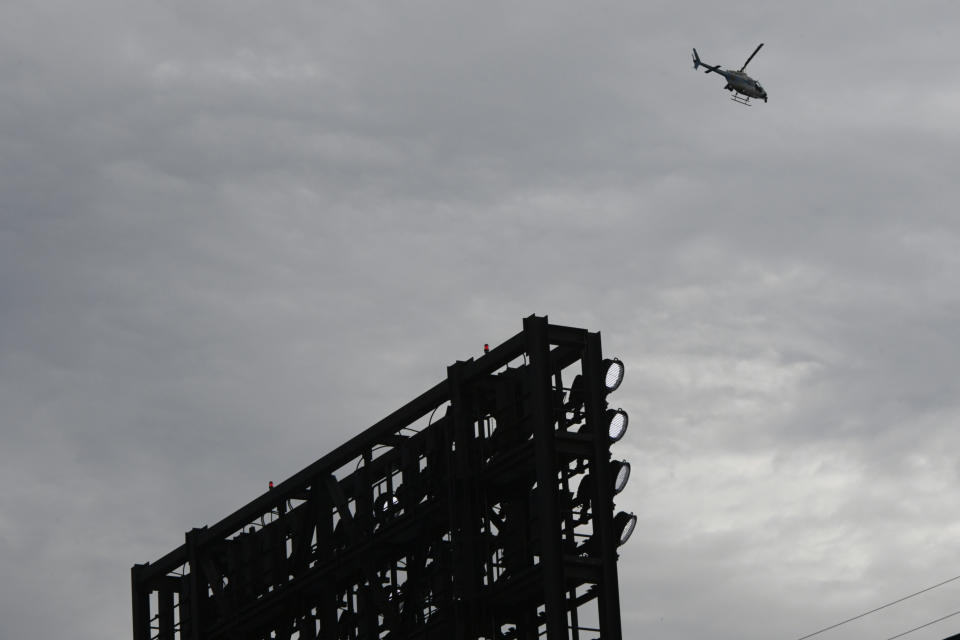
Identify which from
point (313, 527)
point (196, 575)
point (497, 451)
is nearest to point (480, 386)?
point (497, 451)

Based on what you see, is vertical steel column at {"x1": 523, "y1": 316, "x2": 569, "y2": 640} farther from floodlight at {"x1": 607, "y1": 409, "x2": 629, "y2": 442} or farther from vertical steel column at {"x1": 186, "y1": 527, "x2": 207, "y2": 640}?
vertical steel column at {"x1": 186, "y1": 527, "x2": 207, "y2": 640}

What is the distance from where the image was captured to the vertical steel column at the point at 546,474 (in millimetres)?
33438

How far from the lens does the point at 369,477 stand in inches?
1620

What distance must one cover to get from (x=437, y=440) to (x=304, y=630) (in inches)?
287

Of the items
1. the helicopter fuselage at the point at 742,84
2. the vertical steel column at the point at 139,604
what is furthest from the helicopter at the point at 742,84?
the vertical steel column at the point at 139,604

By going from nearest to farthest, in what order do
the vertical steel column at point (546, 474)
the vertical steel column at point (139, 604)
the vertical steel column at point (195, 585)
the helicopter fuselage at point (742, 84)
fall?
1. the vertical steel column at point (546, 474)
2. the vertical steel column at point (195, 585)
3. the vertical steel column at point (139, 604)
4. the helicopter fuselage at point (742, 84)

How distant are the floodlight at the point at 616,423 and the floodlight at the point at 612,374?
523 millimetres

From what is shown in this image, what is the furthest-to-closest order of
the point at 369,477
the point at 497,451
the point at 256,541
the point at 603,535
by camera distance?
the point at 256,541, the point at 369,477, the point at 497,451, the point at 603,535

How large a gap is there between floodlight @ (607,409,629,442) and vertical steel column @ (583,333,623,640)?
120 millimetres

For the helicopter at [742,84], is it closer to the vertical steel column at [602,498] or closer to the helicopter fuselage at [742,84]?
the helicopter fuselage at [742,84]

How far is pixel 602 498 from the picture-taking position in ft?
113

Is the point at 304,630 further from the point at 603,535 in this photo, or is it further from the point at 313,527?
the point at 603,535

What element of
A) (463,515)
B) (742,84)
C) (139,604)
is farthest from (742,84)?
(463,515)

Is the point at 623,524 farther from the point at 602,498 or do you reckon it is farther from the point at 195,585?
the point at 195,585
